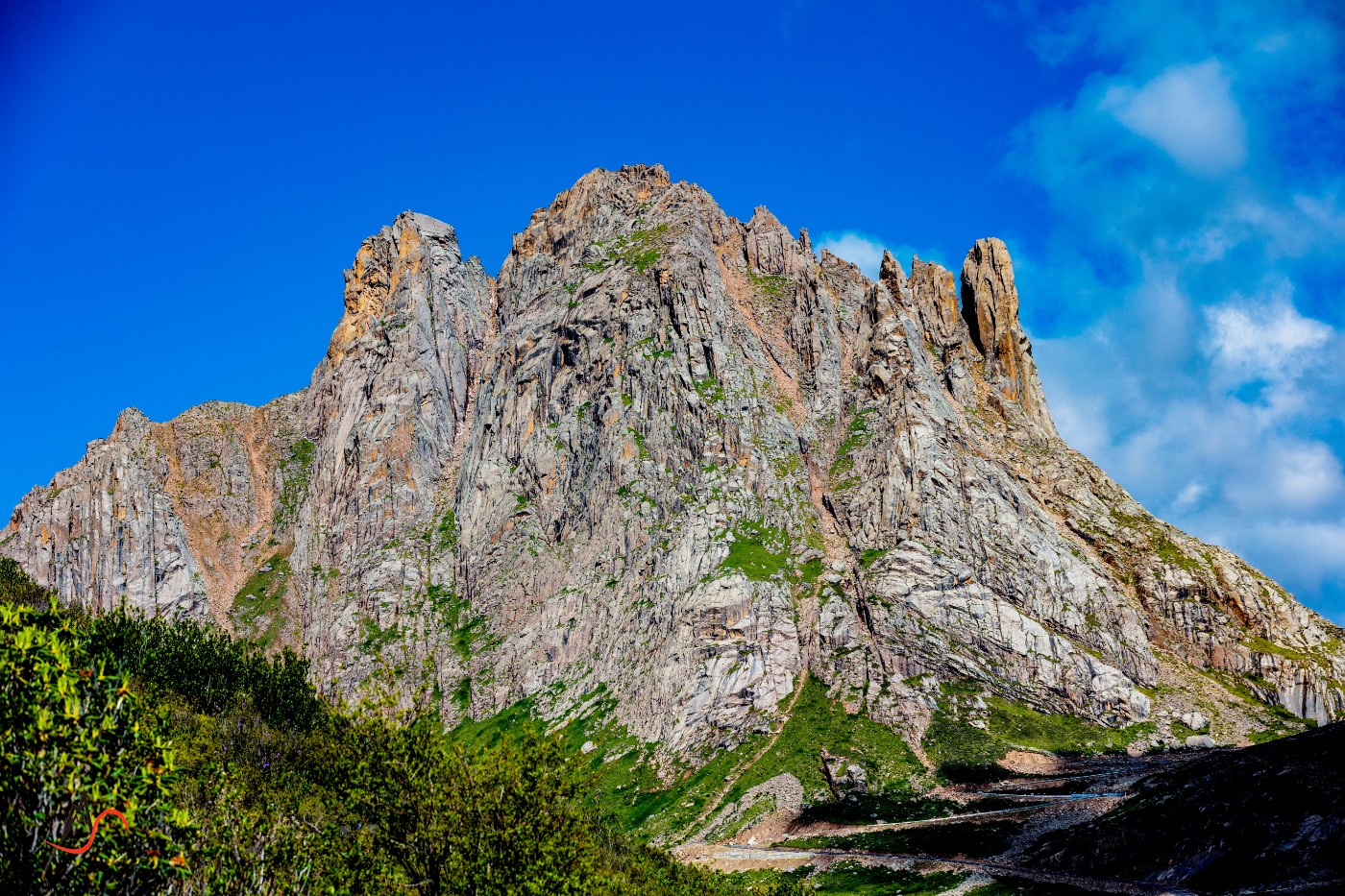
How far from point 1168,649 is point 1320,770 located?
340 feet

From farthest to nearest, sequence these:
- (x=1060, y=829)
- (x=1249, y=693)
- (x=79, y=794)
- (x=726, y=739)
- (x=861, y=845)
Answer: (x=1249, y=693) → (x=726, y=739) → (x=861, y=845) → (x=1060, y=829) → (x=79, y=794)

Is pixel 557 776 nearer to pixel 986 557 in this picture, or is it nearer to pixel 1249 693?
pixel 986 557

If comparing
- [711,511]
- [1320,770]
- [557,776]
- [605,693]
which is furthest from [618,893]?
[711,511]

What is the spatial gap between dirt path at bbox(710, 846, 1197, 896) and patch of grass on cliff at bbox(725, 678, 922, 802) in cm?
1418

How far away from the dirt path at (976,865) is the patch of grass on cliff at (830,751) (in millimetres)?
14179

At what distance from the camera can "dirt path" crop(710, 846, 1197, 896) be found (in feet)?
230

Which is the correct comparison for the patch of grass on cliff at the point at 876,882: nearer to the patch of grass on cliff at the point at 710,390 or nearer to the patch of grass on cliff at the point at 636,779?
the patch of grass on cliff at the point at 636,779

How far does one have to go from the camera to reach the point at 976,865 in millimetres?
90625

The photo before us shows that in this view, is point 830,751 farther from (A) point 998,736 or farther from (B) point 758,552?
(B) point 758,552

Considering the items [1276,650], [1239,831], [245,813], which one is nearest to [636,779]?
[1239,831]

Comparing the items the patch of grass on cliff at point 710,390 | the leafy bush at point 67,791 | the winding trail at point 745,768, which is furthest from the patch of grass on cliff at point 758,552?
the leafy bush at point 67,791

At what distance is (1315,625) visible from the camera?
534ft

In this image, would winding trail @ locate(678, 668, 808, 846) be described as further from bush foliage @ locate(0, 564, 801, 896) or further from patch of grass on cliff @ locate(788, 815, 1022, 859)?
bush foliage @ locate(0, 564, 801, 896)

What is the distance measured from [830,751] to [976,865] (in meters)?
40.8
